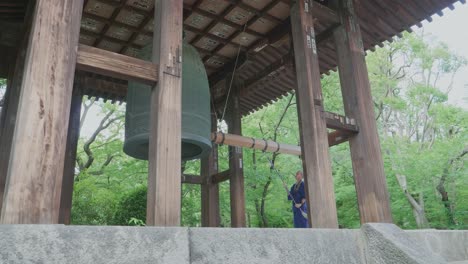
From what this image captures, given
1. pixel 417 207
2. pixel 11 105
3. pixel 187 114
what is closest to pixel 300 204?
pixel 187 114

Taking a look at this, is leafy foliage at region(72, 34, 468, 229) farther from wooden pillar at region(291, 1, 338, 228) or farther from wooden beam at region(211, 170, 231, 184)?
wooden pillar at region(291, 1, 338, 228)

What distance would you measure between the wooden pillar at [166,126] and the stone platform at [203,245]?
52 cm

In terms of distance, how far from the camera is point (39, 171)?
7.06 ft

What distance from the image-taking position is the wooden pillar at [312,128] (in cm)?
375

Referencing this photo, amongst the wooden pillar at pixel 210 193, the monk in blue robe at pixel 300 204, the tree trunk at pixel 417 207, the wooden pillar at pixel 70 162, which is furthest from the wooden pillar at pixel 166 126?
the tree trunk at pixel 417 207

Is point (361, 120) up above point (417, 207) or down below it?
above

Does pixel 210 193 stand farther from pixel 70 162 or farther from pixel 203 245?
pixel 203 245

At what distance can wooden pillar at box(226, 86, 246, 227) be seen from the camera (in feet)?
22.5

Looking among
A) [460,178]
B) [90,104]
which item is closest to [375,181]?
[460,178]

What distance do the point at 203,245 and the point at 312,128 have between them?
2289 millimetres

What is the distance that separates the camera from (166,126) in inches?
110

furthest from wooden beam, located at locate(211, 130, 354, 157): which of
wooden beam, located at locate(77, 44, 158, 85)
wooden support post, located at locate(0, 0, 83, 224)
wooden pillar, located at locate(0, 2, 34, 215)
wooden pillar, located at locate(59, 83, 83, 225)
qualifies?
wooden support post, located at locate(0, 0, 83, 224)

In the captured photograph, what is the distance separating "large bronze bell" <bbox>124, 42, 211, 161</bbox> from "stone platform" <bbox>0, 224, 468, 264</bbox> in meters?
1.75

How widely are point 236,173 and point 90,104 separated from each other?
11858 mm
